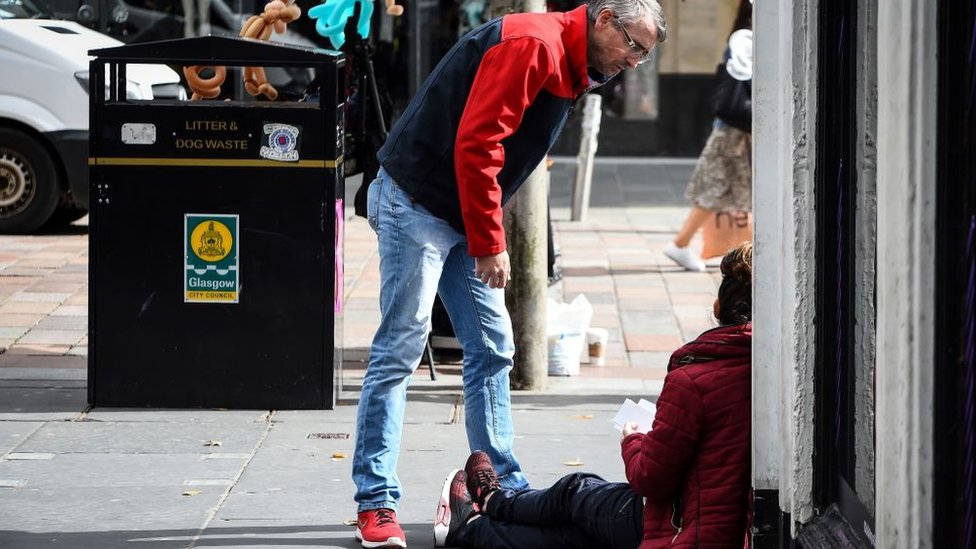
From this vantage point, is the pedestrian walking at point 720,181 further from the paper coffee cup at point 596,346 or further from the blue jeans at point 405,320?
the blue jeans at point 405,320

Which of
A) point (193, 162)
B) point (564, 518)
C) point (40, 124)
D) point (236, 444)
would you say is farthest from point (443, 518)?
point (40, 124)

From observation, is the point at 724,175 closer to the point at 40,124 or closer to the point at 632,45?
the point at 40,124

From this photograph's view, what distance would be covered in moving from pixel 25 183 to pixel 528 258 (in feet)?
18.5

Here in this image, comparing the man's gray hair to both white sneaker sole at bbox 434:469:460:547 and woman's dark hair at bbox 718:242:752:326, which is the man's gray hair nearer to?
woman's dark hair at bbox 718:242:752:326

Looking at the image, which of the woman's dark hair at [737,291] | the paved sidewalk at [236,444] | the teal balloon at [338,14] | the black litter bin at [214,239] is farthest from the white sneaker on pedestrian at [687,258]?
the woman's dark hair at [737,291]

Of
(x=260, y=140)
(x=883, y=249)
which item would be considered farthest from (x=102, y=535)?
(x=883, y=249)

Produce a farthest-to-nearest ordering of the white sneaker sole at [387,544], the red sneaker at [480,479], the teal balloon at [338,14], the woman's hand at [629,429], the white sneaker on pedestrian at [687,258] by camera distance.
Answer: the white sneaker on pedestrian at [687,258] → the teal balloon at [338,14] → the red sneaker at [480,479] → the white sneaker sole at [387,544] → the woman's hand at [629,429]

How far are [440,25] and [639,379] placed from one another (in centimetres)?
1005

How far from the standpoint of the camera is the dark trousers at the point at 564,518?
400cm

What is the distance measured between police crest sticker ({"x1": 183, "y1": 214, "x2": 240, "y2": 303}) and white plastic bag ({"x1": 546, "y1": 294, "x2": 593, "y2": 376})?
147 centimetres

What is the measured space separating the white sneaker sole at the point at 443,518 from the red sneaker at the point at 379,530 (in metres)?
0.09

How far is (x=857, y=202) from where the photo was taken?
304 centimetres

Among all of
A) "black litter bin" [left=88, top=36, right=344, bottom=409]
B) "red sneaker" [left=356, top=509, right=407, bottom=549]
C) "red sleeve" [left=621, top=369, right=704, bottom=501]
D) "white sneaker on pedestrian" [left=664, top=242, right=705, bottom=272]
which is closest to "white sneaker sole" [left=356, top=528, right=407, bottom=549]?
"red sneaker" [left=356, top=509, right=407, bottom=549]

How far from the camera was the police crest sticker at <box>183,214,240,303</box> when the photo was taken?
19.1 feet
